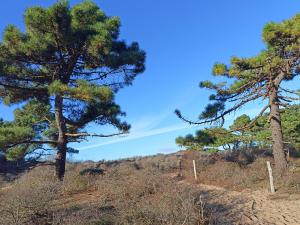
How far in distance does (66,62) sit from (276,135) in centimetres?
1023

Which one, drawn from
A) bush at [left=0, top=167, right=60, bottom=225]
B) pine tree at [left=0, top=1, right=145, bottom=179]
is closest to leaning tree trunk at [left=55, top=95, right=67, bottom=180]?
pine tree at [left=0, top=1, right=145, bottom=179]

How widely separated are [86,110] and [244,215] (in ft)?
30.7

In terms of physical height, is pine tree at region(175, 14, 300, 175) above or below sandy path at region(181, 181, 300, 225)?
above

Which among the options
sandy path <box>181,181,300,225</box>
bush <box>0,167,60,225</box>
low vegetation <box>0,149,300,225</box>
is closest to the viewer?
bush <box>0,167,60,225</box>

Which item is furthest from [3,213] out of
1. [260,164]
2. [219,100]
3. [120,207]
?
[260,164]

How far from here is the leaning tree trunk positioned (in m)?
17.0

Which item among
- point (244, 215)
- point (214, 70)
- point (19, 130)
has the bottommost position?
point (244, 215)

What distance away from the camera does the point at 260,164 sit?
21.9 meters

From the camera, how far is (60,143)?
1720cm

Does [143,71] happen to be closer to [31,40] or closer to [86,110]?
[86,110]

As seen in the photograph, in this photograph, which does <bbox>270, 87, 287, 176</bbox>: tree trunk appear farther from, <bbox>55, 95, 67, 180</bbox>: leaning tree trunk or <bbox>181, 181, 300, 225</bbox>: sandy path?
<bbox>55, 95, 67, 180</bbox>: leaning tree trunk

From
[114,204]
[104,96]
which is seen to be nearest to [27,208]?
[114,204]

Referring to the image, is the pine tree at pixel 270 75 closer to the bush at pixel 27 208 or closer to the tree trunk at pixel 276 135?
the tree trunk at pixel 276 135

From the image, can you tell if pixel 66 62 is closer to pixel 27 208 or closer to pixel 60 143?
pixel 60 143
